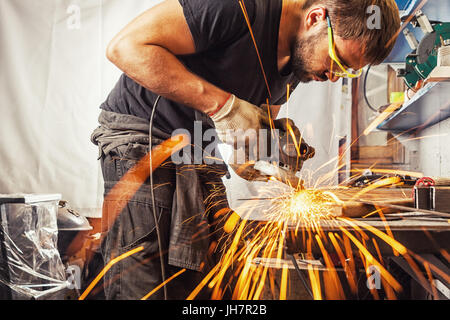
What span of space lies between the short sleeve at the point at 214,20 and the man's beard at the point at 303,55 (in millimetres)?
193

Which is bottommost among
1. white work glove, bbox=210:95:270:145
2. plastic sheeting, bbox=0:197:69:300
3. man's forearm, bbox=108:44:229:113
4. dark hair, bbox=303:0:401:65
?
plastic sheeting, bbox=0:197:69:300

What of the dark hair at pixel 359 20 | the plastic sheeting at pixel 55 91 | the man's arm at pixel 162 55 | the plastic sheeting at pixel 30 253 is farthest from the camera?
the plastic sheeting at pixel 55 91

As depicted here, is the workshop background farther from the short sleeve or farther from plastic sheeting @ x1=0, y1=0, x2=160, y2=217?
the short sleeve

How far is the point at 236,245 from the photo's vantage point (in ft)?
3.63

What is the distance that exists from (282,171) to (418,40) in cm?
77

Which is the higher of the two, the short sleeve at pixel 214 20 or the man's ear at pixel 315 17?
the man's ear at pixel 315 17

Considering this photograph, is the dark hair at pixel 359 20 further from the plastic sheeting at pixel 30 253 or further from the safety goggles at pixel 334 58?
the plastic sheeting at pixel 30 253

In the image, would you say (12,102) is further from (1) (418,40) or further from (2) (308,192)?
(1) (418,40)

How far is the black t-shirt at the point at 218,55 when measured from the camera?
746mm

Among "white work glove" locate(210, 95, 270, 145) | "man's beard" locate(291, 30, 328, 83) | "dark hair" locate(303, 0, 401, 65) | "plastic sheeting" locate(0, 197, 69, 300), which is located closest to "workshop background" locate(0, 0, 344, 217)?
"plastic sheeting" locate(0, 197, 69, 300)

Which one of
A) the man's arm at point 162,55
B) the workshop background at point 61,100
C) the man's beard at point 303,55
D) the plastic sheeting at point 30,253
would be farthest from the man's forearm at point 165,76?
the plastic sheeting at point 30,253

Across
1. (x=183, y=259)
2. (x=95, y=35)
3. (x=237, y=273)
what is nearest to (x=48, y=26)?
(x=95, y=35)

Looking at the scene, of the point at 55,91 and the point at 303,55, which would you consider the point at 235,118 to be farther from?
the point at 55,91

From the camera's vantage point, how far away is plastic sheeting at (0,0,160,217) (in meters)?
1.24
